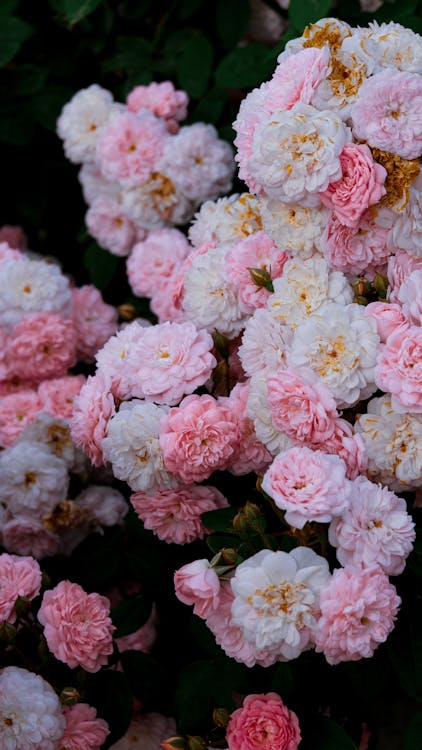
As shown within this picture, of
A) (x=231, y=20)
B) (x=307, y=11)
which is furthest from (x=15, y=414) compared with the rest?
(x=231, y=20)

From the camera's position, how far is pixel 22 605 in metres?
1.20

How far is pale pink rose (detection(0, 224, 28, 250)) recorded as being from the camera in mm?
2264

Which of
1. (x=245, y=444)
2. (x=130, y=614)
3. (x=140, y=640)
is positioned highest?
(x=245, y=444)

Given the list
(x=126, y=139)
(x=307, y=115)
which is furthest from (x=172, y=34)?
(x=307, y=115)

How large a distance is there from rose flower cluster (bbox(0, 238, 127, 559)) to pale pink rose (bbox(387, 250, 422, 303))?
0.58 meters

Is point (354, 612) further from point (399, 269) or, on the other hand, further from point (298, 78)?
point (298, 78)

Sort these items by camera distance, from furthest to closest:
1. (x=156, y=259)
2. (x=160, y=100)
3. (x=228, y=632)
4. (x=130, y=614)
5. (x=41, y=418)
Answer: (x=160, y=100) → (x=156, y=259) → (x=41, y=418) → (x=130, y=614) → (x=228, y=632)

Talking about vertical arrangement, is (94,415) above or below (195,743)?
above

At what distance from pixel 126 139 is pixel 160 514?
28.6 inches

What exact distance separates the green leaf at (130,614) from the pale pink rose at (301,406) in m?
0.44

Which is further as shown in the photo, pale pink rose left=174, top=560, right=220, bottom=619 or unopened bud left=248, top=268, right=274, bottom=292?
unopened bud left=248, top=268, right=274, bottom=292

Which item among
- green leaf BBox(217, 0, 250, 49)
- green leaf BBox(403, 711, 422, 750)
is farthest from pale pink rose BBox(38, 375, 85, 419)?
green leaf BBox(217, 0, 250, 49)

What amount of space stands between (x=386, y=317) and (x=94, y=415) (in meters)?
0.40

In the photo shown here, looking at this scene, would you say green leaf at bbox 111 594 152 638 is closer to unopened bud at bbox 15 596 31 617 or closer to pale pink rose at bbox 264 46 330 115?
unopened bud at bbox 15 596 31 617
